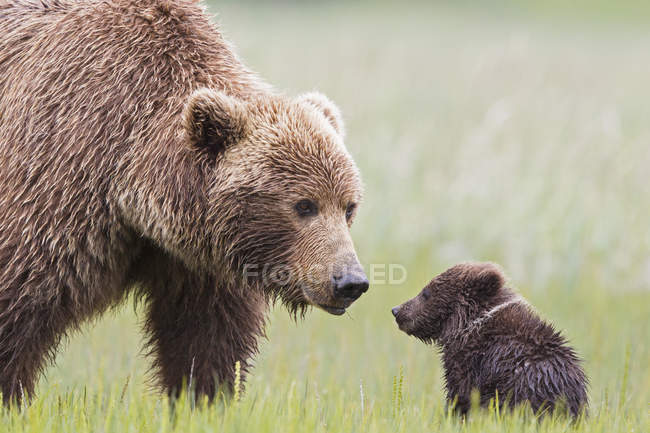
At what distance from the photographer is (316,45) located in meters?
20.9

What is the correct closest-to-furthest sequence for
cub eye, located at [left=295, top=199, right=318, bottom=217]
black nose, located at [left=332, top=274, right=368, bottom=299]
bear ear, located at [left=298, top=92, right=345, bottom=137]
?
black nose, located at [left=332, top=274, right=368, bottom=299], cub eye, located at [left=295, top=199, right=318, bottom=217], bear ear, located at [left=298, top=92, right=345, bottom=137]

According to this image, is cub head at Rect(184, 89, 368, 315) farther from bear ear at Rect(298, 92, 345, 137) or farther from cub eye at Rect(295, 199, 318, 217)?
bear ear at Rect(298, 92, 345, 137)

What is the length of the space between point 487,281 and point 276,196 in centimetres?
157

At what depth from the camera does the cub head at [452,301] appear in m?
5.39

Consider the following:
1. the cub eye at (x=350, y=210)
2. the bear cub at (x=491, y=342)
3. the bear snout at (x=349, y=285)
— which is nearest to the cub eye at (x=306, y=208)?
the cub eye at (x=350, y=210)

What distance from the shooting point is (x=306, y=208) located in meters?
4.66

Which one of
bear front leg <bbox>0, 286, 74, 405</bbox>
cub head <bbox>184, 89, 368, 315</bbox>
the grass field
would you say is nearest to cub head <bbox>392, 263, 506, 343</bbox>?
the grass field

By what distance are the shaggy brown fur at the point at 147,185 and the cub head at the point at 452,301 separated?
3.40 ft

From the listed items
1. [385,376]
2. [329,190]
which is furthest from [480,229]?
[329,190]

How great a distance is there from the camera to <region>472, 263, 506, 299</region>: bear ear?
5391 millimetres

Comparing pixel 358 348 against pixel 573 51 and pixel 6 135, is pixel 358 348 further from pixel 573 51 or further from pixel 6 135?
pixel 573 51

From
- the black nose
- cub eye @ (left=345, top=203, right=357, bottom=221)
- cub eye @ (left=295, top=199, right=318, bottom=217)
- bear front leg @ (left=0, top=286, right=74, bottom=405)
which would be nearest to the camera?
the black nose

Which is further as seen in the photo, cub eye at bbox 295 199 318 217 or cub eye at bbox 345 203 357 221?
cub eye at bbox 345 203 357 221

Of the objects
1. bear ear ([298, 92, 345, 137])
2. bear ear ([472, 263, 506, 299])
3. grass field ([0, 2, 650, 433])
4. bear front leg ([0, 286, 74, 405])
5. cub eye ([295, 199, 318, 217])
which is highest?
bear ear ([298, 92, 345, 137])
